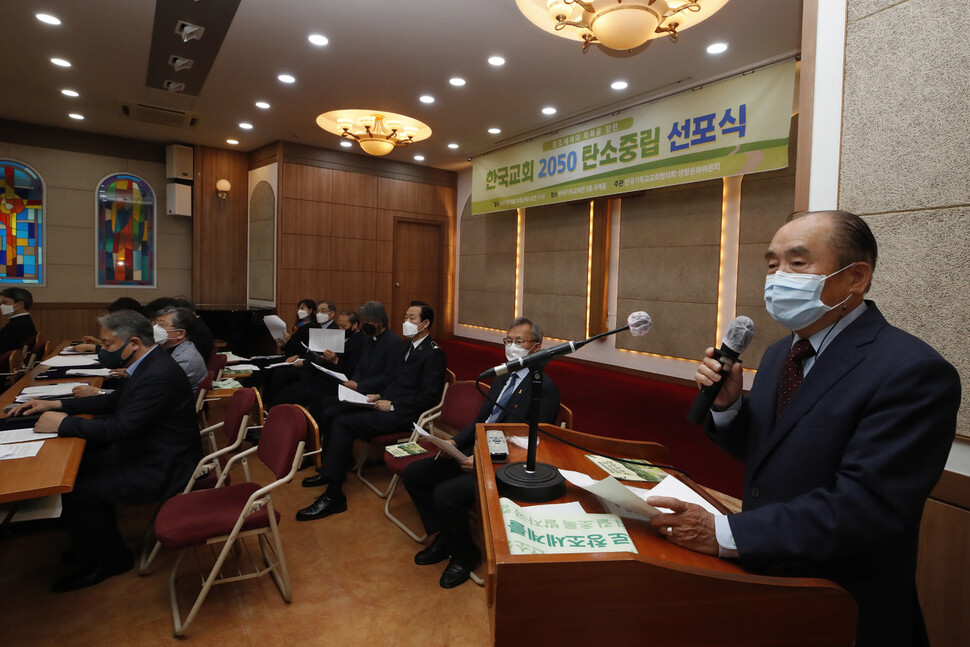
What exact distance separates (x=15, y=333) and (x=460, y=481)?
546 centimetres

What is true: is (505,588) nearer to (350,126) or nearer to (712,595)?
(712,595)

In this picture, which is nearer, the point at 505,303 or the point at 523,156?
the point at 523,156

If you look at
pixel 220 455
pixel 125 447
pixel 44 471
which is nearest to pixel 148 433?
pixel 125 447

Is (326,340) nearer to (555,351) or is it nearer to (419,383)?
(419,383)

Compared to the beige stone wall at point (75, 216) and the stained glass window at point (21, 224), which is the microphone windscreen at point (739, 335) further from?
the stained glass window at point (21, 224)

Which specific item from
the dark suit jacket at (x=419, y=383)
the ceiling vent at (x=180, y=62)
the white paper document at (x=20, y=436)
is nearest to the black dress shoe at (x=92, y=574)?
the white paper document at (x=20, y=436)

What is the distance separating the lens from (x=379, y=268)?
9.26 m

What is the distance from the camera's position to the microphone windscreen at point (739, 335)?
A: 4.05 ft

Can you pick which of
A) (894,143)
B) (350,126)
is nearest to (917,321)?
(894,143)

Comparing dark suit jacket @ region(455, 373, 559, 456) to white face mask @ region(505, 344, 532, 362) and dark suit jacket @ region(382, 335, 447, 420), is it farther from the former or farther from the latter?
dark suit jacket @ region(382, 335, 447, 420)

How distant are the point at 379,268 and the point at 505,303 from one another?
2429 mm

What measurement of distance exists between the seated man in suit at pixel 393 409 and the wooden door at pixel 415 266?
548 cm

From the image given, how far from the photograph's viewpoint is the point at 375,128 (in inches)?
268

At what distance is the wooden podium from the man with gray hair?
3.20m
